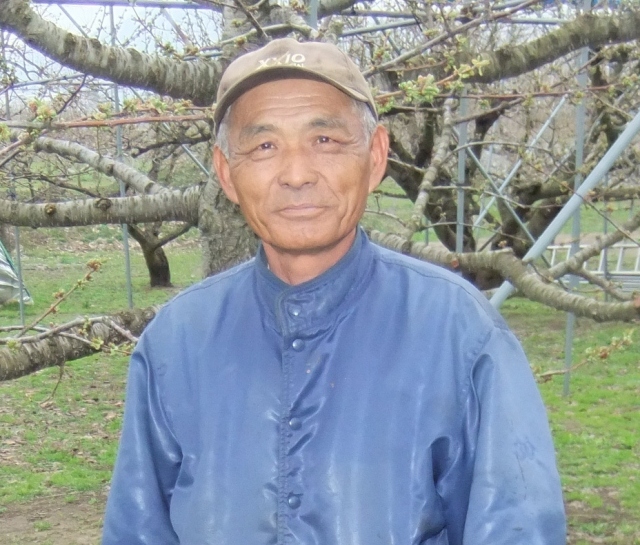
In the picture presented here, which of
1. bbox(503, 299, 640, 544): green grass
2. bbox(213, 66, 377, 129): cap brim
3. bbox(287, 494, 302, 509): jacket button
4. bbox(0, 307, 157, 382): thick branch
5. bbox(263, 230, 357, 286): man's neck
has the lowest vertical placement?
bbox(503, 299, 640, 544): green grass

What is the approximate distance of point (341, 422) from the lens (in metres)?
1.30

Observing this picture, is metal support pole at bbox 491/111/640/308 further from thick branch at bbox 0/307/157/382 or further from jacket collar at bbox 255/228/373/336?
jacket collar at bbox 255/228/373/336

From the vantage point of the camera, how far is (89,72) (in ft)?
8.18

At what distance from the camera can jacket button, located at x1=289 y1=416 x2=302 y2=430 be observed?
4.32ft

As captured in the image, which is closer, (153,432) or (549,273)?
(153,432)

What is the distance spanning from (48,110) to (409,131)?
18.2ft

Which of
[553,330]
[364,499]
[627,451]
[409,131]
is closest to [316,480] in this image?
[364,499]

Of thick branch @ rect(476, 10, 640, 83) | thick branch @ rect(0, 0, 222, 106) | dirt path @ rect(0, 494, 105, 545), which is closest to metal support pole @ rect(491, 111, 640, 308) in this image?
thick branch @ rect(476, 10, 640, 83)

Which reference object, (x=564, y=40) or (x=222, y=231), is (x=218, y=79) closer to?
(x=222, y=231)

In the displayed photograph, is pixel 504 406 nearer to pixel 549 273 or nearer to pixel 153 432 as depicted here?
pixel 153 432

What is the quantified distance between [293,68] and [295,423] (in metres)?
0.57

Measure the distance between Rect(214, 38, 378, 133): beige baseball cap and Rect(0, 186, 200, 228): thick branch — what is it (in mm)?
1588

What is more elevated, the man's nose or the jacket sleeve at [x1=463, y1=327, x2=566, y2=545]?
the man's nose

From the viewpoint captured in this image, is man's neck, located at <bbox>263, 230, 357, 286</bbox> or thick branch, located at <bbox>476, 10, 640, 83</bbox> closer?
man's neck, located at <bbox>263, 230, 357, 286</bbox>
